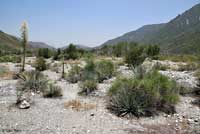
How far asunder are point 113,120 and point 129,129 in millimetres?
907

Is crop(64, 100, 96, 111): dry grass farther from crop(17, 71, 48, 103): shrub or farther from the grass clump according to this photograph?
crop(17, 71, 48, 103): shrub

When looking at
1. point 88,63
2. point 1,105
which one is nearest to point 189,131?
point 1,105

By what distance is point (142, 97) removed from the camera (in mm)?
8977

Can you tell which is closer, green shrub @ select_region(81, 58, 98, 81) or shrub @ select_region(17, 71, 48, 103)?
shrub @ select_region(17, 71, 48, 103)

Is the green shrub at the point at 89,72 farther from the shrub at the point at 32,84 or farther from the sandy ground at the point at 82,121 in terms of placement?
the sandy ground at the point at 82,121

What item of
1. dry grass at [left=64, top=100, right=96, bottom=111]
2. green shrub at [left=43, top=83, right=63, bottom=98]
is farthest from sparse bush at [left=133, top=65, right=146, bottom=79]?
green shrub at [left=43, top=83, right=63, bottom=98]

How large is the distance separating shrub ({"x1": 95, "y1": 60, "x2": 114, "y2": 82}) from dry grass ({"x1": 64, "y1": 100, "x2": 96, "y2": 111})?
5.52 meters

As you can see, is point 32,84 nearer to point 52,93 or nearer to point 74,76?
point 52,93

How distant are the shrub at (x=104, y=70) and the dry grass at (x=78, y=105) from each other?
552 centimetres

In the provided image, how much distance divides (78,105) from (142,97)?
270 cm

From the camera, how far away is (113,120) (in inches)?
314

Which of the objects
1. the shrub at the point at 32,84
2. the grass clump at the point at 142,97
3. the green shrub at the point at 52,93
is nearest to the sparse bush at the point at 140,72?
the grass clump at the point at 142,97

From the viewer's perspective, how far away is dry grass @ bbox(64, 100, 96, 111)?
9195mm

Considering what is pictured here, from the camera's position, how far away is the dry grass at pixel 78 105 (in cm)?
920
